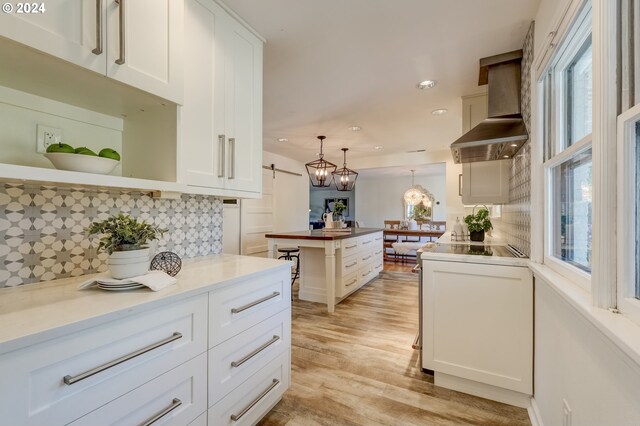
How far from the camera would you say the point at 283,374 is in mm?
1663

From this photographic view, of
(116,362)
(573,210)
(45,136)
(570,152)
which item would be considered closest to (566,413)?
(573,210)

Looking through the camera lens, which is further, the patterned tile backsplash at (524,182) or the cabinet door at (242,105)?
the patterned tile backsplash at (524,182)

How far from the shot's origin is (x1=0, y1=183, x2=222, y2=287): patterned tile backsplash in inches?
43.2

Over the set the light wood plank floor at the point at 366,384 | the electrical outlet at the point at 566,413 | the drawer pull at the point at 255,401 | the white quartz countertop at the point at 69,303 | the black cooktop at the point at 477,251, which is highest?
the black cooktop at the point at 477,251

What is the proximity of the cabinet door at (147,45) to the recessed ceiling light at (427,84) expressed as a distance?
199 cm

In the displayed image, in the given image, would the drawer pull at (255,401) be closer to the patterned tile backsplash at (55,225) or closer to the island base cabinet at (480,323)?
the patterned tile backsplash at (55,225)

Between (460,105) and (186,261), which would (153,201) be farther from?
(460,105)

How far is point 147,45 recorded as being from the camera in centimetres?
122

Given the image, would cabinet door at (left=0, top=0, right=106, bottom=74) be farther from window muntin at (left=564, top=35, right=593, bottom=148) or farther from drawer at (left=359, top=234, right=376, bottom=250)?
drawer at (left=359, top=234, right=376, bottom=250)

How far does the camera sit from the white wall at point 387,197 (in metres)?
8.46

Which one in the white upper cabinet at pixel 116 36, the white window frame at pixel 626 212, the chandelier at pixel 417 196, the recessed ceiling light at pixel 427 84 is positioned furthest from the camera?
the chandelier at pixel 417 196

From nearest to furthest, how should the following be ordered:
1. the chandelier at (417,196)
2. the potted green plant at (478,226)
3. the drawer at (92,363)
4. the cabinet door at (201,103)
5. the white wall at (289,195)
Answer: the drawer at (92,363) → the cabinet door at (201,103) → the potted green plant at (478,226) → the white wall at (289,195) → the chandelier at (417,196)

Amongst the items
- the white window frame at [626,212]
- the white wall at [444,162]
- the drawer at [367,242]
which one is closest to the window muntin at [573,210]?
the white window frame at [626,212]

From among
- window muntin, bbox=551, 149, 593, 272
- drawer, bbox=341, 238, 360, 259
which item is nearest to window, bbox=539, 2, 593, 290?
window muntin, bbox=551, 149, 593, 272
